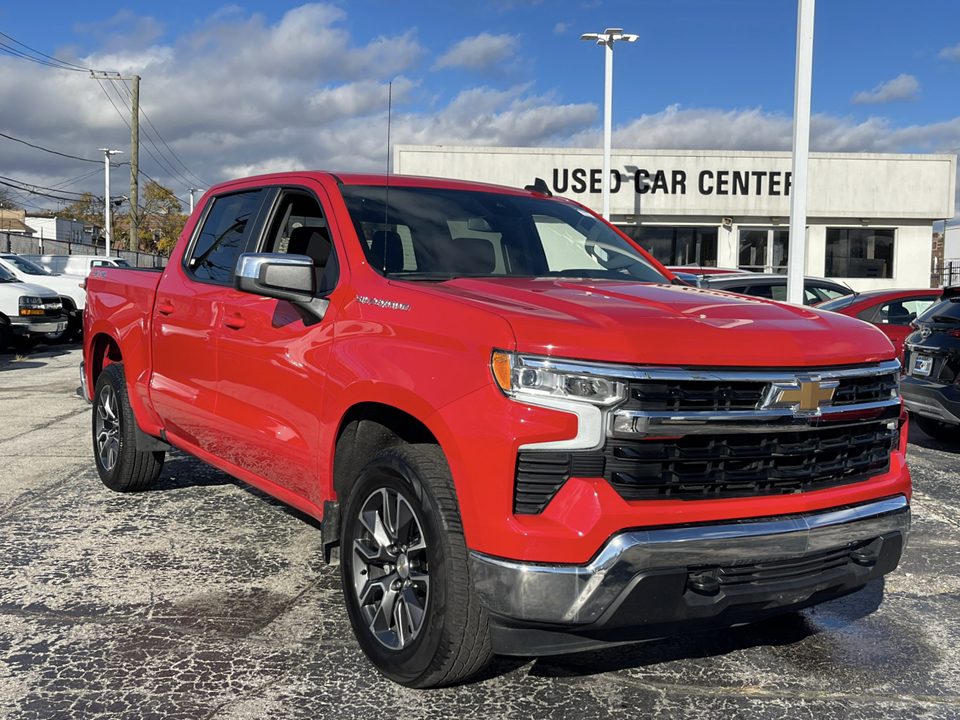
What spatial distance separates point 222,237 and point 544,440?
2.89m

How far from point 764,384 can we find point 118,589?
303 cm

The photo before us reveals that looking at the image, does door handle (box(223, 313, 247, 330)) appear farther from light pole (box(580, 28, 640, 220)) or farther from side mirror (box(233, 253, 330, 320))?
light pole (box(580, 28, 640, 220))

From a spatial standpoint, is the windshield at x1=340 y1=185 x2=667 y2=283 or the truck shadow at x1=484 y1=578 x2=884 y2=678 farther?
the windshield at x1=340 y1=185 x2=667 y2=283

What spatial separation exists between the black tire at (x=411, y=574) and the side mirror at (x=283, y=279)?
827mm

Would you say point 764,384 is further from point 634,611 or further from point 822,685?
point 822,685

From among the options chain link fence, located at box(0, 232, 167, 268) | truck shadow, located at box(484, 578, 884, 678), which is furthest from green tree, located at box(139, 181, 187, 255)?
truck shadow, located at box(484, 578, 884, 678)

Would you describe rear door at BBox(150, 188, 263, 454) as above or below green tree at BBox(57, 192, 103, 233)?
below

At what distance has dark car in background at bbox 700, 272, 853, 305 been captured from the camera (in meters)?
11.5

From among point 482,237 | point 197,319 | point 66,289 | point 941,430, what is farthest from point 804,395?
point 66,289

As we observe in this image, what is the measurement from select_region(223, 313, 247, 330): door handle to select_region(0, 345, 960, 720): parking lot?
1192 millimetres

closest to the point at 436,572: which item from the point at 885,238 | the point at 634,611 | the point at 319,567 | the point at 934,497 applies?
the point at 634,611

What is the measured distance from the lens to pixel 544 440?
2742mm

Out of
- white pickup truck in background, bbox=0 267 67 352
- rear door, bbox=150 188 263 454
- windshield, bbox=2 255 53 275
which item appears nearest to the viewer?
rear door, bbox=150 188 263 454

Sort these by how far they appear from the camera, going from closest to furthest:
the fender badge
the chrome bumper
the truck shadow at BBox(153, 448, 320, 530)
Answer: the chrome bumper → the fender badge → the truck shadow at BBox(153, 448, 320, 530)
